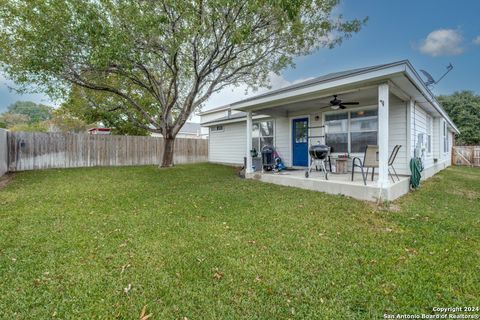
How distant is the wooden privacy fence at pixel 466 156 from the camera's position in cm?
1633

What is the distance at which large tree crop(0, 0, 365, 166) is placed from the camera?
6.97 meters

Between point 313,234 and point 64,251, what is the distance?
3.31 meters

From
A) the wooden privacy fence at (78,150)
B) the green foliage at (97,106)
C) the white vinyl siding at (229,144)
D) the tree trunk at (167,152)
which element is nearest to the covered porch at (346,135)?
the white vinyl siding at (229,144)

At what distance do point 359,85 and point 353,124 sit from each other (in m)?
2.48

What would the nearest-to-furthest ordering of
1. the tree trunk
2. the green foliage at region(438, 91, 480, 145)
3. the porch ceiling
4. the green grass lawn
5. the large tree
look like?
the green grass lawn
the porch ceiling
the large tree
the tree trunk
the green foliage at region(438, 91, 480, 145)

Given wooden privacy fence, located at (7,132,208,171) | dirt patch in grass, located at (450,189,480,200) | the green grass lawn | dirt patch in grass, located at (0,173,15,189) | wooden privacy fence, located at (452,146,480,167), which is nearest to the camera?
the green grass lawn

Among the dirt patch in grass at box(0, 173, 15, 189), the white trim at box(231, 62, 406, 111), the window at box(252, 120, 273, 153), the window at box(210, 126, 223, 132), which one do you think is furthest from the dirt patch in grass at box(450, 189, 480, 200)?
the dirt patch in grass at box(0, 173, 15, 189)

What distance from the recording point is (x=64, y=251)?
3.00 m

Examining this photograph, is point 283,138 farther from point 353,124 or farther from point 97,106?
point 97,106

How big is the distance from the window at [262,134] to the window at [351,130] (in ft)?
9.06

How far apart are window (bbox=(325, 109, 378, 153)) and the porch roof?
1.19 metres

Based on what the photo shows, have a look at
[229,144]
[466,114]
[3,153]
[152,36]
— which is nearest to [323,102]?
[152,36]

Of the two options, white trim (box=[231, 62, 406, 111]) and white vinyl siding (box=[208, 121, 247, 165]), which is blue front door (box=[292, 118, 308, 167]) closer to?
white trim (box=[231, 62, 406, 111])

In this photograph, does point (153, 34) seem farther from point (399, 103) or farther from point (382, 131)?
point (399, 103)
